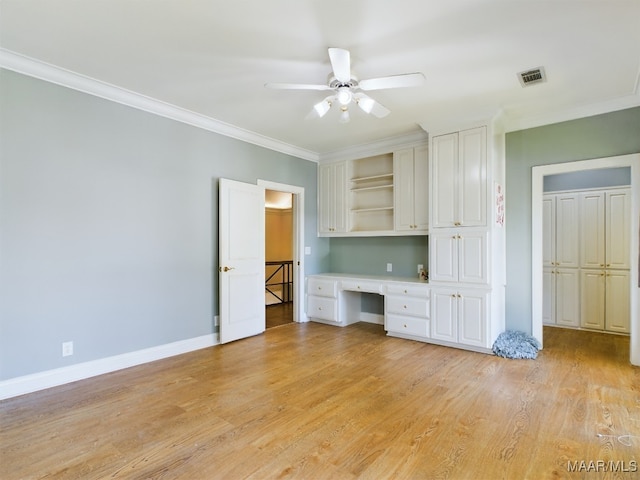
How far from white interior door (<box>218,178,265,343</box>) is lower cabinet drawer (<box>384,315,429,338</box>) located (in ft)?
5.82

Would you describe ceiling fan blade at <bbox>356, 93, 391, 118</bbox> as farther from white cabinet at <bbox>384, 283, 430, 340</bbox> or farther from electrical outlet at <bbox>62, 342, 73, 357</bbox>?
electrical outlet at <bbox>62, 342, 73, 357</bbox>

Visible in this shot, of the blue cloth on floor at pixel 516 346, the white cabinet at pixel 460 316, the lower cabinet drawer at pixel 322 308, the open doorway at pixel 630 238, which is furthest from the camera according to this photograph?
the lower cabinet drawer at pixel 322 308

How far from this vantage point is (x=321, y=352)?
12.7 feet

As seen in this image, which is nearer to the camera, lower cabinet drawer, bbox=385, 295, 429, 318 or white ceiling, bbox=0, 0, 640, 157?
white ceiling, bbox=0, 0, 640, 157

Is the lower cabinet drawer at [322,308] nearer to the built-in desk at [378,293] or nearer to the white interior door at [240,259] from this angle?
the built-in desk at [378,293]

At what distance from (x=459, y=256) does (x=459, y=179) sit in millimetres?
928

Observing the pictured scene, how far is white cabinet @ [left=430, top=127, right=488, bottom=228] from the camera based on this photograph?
3.85 meters

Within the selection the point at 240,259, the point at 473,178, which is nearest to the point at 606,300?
the point at 473,178

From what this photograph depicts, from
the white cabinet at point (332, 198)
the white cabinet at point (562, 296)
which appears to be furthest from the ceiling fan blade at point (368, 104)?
the white cabinet at point (562, 296)

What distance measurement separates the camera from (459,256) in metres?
3.99

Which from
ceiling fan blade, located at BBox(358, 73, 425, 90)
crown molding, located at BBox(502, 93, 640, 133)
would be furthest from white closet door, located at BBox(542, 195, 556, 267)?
ceiling fan blade, located at BBox(358, 73, 425, 90)

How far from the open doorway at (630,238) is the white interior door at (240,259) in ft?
11.4

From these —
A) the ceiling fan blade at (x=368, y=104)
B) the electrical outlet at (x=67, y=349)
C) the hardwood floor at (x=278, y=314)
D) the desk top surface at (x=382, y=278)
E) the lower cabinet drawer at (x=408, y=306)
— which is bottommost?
the hardwood floor at (x=278, y=314)

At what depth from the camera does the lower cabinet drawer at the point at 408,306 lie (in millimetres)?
4230
